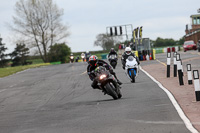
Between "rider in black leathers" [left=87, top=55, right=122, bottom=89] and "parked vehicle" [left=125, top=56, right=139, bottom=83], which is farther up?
"rider in black leathers" [left=87, top=55, right=122, bottom=89]

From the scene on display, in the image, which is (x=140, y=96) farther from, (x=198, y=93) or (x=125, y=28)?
(x=125, y=28)

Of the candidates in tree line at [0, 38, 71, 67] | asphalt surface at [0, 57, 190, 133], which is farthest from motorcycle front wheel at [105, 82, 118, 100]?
tree line at [0, 38, 71, 67]

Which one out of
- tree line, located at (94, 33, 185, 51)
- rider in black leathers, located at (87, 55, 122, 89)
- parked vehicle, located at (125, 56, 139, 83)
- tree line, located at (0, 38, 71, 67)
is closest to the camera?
rider in black leathers, located at (87, 55, 122, 89)

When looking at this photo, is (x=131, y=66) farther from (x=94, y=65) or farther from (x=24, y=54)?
(x=24, y=54)

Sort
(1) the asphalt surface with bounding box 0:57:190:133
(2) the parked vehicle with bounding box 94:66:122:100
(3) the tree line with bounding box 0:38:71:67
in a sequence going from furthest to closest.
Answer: (3) the tree line with bounding box 0:38:71:67 < (2) the parked vehicle with bounding box 94:66:122:100 < (1) the asphalt surface with bounding box 0:57:190:133

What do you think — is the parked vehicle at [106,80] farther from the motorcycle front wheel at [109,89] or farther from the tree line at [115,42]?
the tree line at [115,42]

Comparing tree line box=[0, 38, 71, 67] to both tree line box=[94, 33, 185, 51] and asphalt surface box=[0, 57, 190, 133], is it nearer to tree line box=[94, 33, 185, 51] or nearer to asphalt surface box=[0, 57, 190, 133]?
tree line box=[94, 33, 185, 51]

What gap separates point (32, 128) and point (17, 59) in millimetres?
116673

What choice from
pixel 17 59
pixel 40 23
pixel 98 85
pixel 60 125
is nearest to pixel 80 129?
pixel 60 125

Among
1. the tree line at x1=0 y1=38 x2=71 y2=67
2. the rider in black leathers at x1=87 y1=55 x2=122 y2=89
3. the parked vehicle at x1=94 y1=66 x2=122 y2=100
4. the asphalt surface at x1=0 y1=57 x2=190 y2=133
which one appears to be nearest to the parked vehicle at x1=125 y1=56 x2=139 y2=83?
the asphalt surface at x1=0 y1=57 x2=190 y2=133

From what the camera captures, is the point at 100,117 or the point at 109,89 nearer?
the point at 100,117

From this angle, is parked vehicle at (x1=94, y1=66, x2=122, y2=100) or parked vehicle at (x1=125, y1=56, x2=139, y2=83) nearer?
parked vehicle at (x1=94, y1=66, x2=122, y2=100)

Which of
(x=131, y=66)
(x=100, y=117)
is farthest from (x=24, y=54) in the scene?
(x=100, y=117)

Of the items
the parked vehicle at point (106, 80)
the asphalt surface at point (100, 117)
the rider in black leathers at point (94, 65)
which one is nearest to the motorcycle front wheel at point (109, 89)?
the parked vehicle at point (106, 80)
